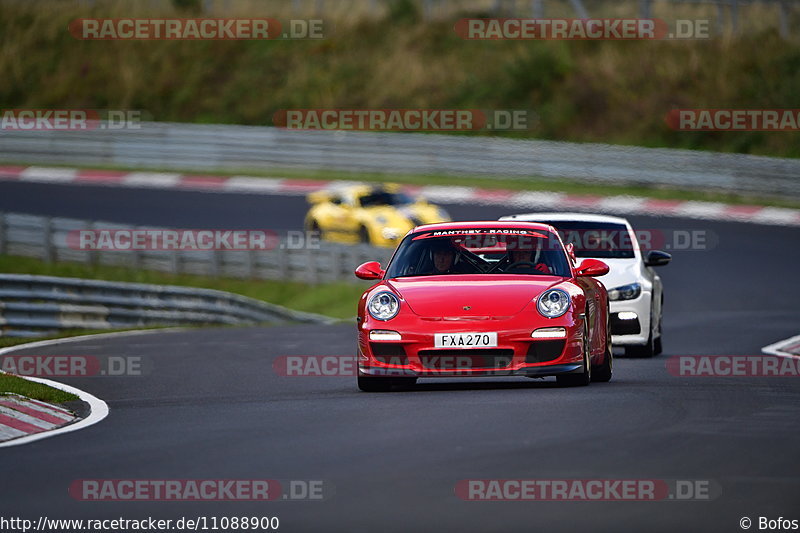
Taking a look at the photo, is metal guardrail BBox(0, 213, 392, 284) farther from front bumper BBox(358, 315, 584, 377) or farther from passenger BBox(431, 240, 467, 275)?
front bumper BBox(358, 315, 584, 377)

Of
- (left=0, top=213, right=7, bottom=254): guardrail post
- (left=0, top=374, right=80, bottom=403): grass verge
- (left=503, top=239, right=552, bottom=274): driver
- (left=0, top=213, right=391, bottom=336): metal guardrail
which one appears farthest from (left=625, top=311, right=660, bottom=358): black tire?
(left=0, top=213, right=7, bottom=254): guardrail post

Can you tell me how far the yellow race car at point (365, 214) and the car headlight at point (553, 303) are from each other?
55.7ft

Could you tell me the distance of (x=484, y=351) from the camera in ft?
38.5

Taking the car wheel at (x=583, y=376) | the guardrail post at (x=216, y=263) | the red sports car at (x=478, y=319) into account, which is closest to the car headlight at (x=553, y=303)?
the red sports car at (x=478, y=319)

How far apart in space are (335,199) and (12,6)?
29537mm

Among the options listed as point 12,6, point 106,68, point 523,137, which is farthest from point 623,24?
point 12,6

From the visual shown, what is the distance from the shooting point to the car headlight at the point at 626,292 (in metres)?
16.0

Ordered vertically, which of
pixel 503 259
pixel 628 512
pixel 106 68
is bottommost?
pixel 628 512

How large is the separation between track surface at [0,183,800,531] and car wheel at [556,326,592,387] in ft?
0.69

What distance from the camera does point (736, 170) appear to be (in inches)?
1385

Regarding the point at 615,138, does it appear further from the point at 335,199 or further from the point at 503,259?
the point at 503,259

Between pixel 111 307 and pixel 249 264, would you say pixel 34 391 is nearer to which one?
pixel 111 307

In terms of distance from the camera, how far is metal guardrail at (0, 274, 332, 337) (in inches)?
920

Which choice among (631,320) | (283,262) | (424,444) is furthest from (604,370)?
(283,262)
